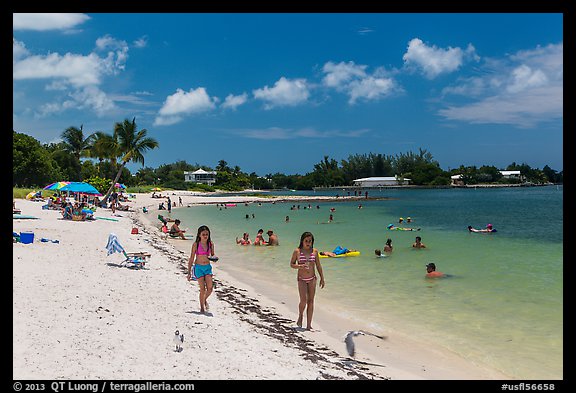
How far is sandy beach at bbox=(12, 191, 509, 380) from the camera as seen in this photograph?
16.6ft

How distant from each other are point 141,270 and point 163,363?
673 centimetres

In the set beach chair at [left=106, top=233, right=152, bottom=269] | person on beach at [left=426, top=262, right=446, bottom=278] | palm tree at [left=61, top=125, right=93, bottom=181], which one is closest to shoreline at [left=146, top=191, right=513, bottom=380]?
beach chair at [left=106, top=233, right=152, bottom=269]

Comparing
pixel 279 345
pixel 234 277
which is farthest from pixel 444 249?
pixel 279 345

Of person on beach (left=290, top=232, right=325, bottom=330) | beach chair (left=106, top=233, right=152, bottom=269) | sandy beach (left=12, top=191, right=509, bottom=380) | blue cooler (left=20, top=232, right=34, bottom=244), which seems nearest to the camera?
sandy beach (left=12, top=191, right=509, bottom=380)

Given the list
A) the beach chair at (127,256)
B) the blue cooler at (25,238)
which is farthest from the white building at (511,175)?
the blue cooler at (25,238)

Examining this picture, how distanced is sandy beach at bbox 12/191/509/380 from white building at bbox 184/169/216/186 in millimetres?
115838

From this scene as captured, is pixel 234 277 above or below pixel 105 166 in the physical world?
Result: below

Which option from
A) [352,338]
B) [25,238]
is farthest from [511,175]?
[25,238]

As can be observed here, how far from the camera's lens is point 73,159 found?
217ft

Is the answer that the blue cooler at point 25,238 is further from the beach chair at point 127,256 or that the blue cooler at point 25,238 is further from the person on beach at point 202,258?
the person on beach at point 202,258

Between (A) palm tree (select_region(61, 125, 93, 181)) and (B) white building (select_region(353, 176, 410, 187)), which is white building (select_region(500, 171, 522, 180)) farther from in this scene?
(A) palm tree (select_region(61, 125, 93, 181))

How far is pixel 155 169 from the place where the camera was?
146625 mm

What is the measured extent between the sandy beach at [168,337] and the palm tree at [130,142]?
1059 inches

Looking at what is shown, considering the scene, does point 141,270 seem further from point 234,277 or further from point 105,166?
point 105,166
